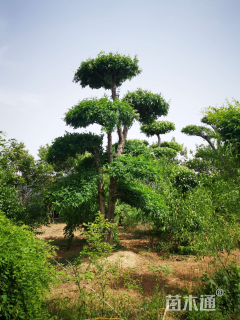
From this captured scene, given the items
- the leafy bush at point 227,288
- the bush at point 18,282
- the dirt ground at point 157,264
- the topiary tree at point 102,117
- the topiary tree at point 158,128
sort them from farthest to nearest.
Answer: the topiary tree at point 158,128 → the topiary tree at point 102,117 → the dirt ground at point 157,264 → the leafy bush at point 227,288 → the bush at point 18,282

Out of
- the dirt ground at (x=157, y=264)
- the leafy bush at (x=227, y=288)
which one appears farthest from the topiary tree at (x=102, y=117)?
the leafy bush at (x=227, y=288)

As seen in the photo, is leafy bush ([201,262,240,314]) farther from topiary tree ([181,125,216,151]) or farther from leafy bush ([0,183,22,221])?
topiary tree ([181,125,216,151])

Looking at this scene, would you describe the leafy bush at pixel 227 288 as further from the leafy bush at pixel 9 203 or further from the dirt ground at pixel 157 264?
the leafy bush at pixel 9 203

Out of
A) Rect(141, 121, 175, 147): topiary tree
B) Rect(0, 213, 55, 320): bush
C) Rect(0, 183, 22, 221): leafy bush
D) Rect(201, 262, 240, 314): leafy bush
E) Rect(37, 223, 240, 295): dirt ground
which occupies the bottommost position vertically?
Rect(37, 223, 240, 295): dirt ground

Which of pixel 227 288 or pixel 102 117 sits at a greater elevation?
pixel 102 117

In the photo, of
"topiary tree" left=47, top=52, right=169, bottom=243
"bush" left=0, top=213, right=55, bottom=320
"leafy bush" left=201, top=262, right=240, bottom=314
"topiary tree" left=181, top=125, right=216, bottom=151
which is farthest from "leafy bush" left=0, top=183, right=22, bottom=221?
"topiary tree" left=181, top=125, right=216, bottom=151

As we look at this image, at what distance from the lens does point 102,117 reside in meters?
7.07

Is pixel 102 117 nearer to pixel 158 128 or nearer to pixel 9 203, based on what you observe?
pixel 9 203

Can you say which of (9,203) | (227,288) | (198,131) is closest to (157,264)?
(227,288)

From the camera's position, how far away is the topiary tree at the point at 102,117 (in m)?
7.23

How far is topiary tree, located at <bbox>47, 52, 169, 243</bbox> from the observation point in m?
7.23

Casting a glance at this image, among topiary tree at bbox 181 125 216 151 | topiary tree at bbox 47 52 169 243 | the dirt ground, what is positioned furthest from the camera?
topiary tree at bbox 181 125 216 151

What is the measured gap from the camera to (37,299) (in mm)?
3068

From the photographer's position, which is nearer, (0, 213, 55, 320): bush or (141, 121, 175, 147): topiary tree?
(0, 213, 55, 320): bush
